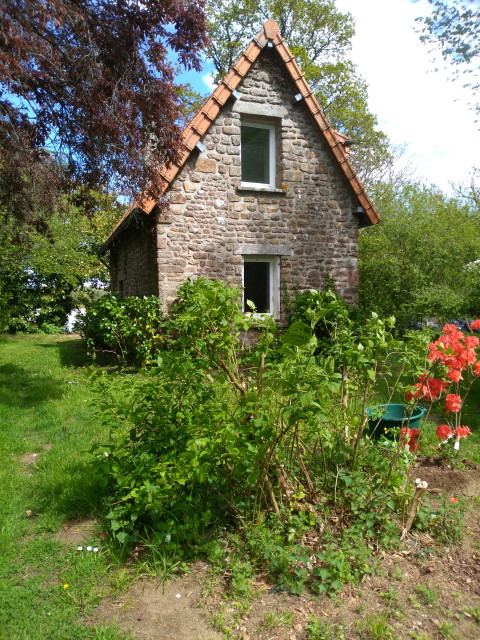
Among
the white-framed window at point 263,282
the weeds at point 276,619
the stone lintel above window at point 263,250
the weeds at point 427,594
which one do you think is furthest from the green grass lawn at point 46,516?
the white-framed window at point 263,282

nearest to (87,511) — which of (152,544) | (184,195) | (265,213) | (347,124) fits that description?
(152,544)

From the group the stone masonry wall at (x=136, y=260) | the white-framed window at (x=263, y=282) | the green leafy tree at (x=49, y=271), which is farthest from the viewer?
the green leafy tree at (x=49, y=271)

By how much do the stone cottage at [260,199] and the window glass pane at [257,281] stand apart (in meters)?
0.02

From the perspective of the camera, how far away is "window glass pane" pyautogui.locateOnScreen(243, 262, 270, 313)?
10039 millimetres

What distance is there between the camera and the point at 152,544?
284 cm

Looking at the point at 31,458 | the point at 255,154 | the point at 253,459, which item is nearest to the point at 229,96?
the point at 255,154

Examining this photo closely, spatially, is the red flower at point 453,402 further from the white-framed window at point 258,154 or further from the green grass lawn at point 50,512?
the white-framed window at point 258,154

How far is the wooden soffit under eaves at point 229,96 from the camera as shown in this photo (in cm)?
852

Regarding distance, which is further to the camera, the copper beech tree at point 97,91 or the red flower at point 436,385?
the copper beech tree at point 97,91

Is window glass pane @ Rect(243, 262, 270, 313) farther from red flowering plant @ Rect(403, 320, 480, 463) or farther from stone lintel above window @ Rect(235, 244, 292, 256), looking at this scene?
red flowering plant @ Rect(403, 320, 480, 463)

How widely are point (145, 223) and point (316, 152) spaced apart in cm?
417

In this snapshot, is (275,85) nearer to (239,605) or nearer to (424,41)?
(424,41)

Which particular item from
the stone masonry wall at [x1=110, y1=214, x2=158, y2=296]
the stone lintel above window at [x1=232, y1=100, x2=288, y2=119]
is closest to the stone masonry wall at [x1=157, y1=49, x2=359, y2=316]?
the stone lintel above window at [x1=232, y1=100, x2=288, y2=119]

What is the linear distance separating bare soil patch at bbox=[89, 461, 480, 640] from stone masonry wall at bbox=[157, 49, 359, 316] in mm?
6719
